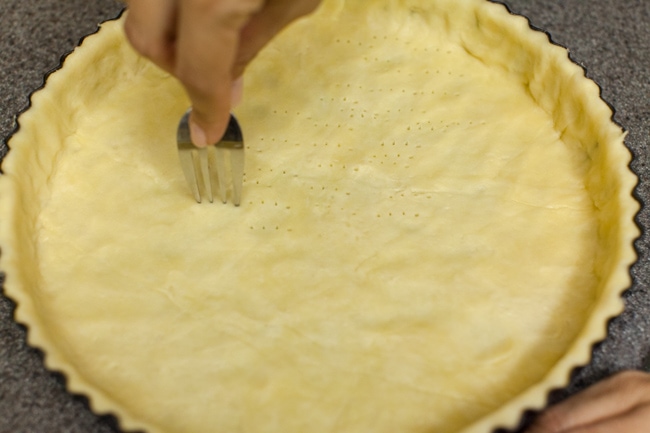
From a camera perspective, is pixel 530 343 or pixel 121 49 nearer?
pixel 530 343

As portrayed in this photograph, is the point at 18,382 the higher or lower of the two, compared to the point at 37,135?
lower

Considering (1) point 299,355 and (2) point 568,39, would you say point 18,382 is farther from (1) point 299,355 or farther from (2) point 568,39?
(2) point 568,39

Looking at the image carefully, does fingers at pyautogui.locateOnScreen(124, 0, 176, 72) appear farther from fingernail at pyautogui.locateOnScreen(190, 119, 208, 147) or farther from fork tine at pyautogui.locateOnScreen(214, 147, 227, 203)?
fork tine at pyautogui.locateOnScreen(214, 147, 227, 203)

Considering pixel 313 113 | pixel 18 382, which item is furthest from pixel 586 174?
pixel 18 382

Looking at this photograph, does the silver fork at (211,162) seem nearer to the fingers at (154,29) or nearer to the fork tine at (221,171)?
the fork tine at (221,171)

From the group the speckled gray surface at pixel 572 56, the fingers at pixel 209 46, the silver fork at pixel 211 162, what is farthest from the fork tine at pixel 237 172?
the speckled gray surface at pixel 572 56
